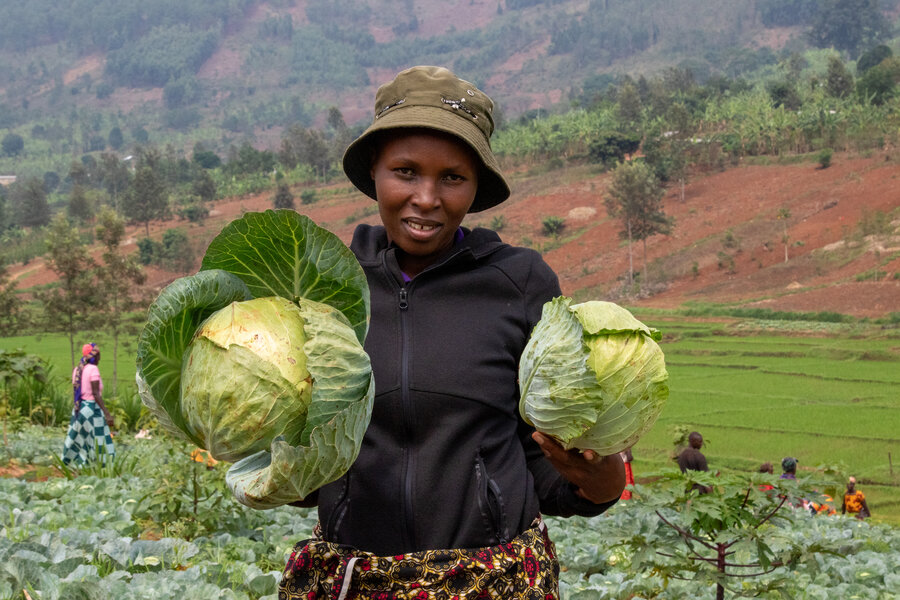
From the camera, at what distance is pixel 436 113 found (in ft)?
4.83

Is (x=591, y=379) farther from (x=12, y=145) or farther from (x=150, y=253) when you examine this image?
(x=12, y=145)

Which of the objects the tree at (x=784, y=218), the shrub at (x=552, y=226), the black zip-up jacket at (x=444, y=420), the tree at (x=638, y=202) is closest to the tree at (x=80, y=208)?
the shrub at (x=552, y=226)

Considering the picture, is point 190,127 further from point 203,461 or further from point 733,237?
point 203,461

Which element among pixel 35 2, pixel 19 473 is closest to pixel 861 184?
pixel 19 473

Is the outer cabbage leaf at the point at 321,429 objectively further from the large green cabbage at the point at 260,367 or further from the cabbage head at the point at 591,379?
the cabbage head at the point at 591,379

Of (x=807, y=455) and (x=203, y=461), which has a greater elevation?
(x=203, y=461)

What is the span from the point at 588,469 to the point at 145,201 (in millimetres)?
59273

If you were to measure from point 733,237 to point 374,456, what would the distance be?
125 ft

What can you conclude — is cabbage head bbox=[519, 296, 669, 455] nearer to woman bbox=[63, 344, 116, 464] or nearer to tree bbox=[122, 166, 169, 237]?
woman bbox=[63, 344, 116, 464]

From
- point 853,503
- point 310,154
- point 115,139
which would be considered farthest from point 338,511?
point 115,139

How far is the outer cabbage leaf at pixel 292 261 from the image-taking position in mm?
1279

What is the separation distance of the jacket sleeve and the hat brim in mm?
167

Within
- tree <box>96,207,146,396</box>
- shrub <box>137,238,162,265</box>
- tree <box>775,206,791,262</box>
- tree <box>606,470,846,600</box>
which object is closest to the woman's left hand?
A: tree <box>606,470,846,600</box>

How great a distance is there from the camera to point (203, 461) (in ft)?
15.1
